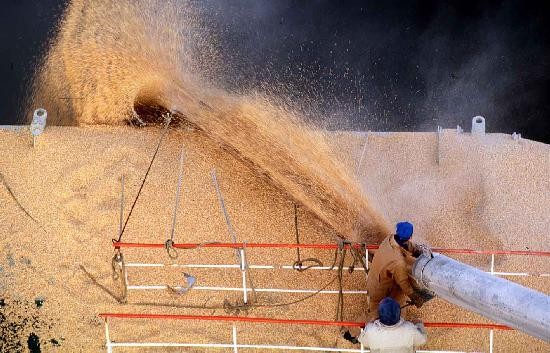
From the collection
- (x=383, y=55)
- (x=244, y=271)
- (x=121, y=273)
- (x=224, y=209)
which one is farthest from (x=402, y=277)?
(x=383, y=55)

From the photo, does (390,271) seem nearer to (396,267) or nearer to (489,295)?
(396,267)

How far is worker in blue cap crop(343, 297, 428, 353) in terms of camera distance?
13.1 feet

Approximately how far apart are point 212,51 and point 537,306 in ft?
20.9

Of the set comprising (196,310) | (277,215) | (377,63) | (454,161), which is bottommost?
(196,310)

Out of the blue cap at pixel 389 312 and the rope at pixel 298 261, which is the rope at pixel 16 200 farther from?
the blue cap at pixel 389 312

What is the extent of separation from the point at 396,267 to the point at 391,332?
45 centimetres

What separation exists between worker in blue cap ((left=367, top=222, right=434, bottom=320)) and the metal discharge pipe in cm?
26

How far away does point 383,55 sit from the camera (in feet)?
29.9

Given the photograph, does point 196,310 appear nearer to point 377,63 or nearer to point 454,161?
point 454,161

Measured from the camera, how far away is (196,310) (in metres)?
5.29

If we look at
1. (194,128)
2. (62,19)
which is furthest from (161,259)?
(62,19)

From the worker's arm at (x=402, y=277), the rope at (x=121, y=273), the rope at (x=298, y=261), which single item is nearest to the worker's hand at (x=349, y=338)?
the rope at (x=298, y=261)

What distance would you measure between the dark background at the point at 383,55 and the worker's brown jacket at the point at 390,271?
438cm

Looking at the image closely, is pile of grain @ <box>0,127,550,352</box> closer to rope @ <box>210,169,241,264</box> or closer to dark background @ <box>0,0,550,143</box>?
rope @ <box>210,169,241,264</box>
